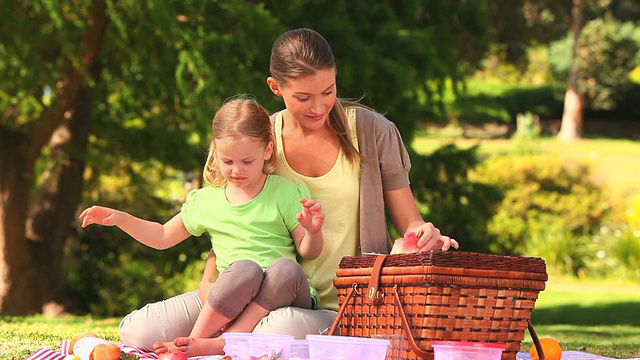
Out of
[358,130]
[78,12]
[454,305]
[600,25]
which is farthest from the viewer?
[600,25]

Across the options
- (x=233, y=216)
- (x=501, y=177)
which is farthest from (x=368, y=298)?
A: (x=501, y=177)

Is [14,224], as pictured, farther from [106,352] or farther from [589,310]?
[106,352]

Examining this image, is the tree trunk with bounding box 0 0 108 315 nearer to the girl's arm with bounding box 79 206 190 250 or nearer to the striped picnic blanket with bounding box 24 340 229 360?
the girl's arm with bounding box 79 206 190 250

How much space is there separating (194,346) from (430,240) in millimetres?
996

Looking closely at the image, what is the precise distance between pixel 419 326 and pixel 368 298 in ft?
0.86

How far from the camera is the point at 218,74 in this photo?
855cm

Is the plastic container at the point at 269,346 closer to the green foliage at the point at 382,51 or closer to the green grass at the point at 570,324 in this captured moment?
the green grass at the point at 570,324

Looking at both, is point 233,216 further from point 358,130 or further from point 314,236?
point 358,130

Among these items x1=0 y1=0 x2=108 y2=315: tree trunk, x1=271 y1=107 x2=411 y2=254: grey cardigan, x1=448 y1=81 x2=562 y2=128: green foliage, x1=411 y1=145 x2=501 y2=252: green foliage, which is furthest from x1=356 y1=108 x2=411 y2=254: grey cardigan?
x1=448 y1=81 x2=562 y2=128: green foliage

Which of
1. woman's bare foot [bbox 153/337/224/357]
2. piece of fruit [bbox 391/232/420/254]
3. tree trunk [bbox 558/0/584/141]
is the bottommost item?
woman's bare foot [bbox 153/337/224/357]

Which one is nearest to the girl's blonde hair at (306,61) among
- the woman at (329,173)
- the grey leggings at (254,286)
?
the woman at (329,173)

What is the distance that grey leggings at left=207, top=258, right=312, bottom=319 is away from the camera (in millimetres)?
3863

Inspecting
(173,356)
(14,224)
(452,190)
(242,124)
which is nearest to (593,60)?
(452,190)

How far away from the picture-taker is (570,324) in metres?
11.3
